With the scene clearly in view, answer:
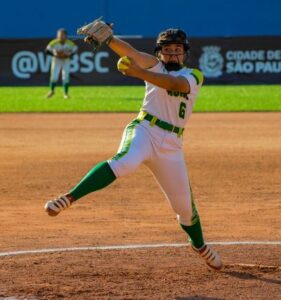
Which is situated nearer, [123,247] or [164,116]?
[164,116]

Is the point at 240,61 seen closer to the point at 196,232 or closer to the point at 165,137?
the point at 196,232

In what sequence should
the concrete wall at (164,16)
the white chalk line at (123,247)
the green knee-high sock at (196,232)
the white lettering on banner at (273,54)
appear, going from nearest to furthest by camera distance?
the green knee-high sock at (196,232) → the white chalk line at (123,247) → the white lettering on banner at (273,54) → the concrete wall at (164,16)

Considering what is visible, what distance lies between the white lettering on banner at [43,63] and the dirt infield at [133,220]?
13350mm

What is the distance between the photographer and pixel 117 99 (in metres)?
27.0

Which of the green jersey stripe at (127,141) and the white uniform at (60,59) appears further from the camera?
the white uniform at (60,59)

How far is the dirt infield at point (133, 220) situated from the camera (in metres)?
7.53

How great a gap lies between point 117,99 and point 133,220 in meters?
16.7

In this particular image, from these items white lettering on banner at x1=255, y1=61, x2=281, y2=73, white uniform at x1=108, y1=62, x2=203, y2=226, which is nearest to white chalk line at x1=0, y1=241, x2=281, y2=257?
white uniform at x1=108, y1=62, x2=203, y2=226

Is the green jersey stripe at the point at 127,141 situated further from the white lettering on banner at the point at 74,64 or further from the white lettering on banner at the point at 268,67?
the white lettering on banner at the point at 268,67

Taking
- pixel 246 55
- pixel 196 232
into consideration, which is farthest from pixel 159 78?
pixel 246 55

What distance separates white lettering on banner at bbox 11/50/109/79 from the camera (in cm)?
3203

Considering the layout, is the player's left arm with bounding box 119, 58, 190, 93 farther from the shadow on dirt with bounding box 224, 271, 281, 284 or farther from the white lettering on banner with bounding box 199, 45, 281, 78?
the white lettering on banner with bounding box 199, 45, 281, 78

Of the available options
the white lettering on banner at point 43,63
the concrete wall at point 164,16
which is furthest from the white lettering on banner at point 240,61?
the concrete wall at point 164,16

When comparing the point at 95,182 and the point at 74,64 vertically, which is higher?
the point at 95,182
